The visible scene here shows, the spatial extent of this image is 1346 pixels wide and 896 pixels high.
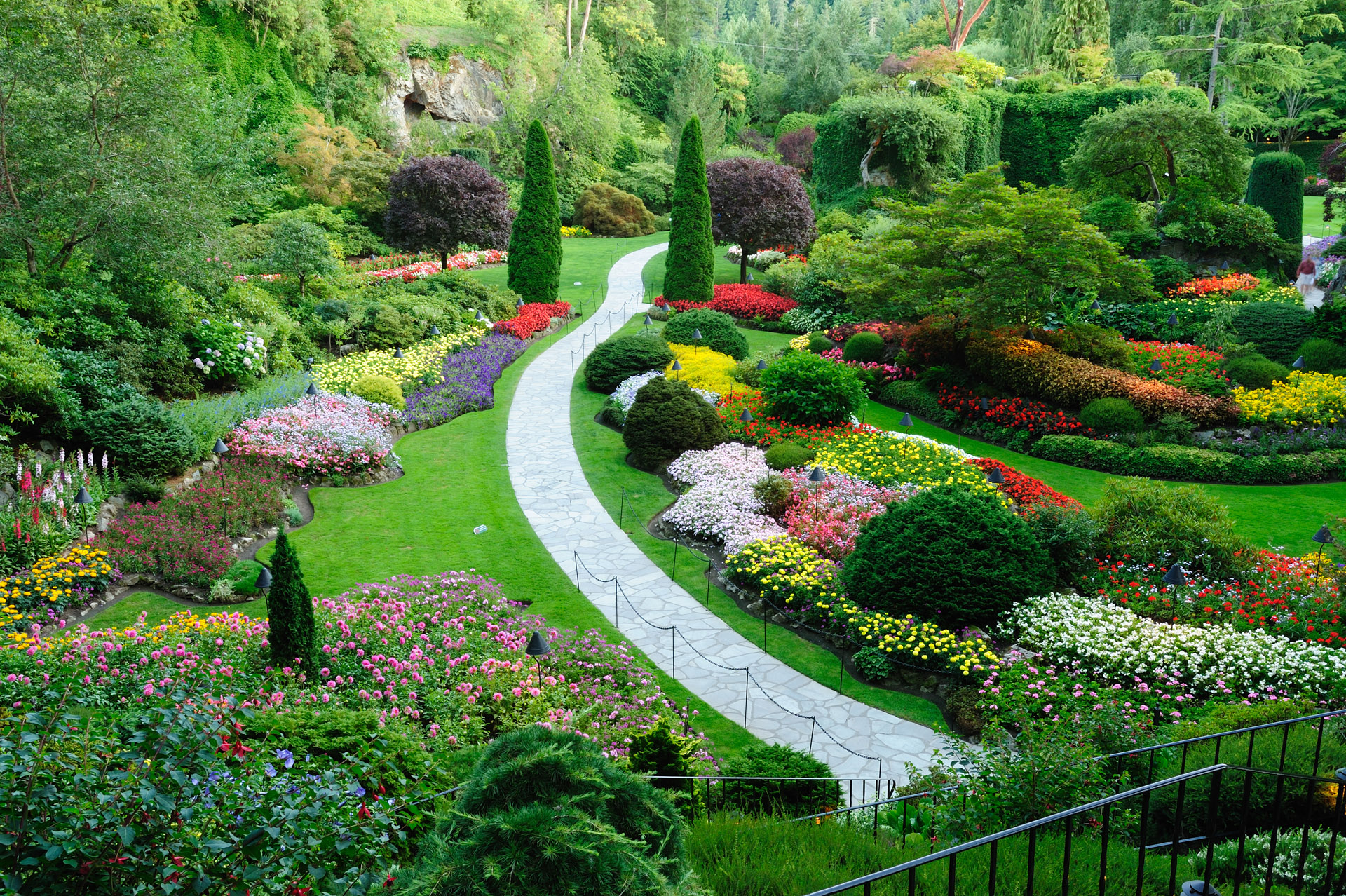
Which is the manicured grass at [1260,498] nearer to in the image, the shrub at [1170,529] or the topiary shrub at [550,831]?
the shrub at [1170,529]

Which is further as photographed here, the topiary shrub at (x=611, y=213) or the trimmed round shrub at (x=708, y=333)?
the topiary shrub at (x=611, y=213)

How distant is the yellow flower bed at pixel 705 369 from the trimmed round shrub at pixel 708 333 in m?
0.25

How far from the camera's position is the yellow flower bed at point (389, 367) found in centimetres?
1845

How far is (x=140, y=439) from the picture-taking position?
13.0 meters

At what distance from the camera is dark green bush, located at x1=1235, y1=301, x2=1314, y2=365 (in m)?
18.4

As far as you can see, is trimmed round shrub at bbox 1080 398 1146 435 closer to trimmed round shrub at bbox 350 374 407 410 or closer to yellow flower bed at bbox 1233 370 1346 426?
yellow flower bed at bbox 1233 370 1346 426

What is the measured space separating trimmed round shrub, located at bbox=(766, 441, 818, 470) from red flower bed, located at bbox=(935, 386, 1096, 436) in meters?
4.29

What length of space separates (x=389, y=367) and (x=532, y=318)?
A: 5.66 meters

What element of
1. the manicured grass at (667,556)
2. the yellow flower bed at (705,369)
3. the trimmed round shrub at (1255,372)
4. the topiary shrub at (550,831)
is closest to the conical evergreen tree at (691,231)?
the yellow flower bed at (705,369)

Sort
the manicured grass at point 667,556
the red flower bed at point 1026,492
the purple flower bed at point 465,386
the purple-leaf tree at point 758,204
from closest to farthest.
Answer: the manicured grass at point 667,556
the red flower bed at point 1026,492
the purple flower bed at point 465,386
the purple-leaf tree at point 758,204

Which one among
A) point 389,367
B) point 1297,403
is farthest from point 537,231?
point 1297,403

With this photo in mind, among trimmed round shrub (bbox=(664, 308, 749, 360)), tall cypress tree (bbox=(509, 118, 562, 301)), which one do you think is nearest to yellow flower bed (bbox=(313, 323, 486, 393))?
tall cypress tree (bbox=(509, 118, 562, 301))

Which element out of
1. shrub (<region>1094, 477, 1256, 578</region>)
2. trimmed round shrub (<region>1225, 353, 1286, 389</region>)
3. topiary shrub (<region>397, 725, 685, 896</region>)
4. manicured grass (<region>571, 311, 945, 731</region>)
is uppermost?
topiary shrub (<region>397, 725, 685, 896</region>)

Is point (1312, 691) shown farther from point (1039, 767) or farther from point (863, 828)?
point (863, 828)
